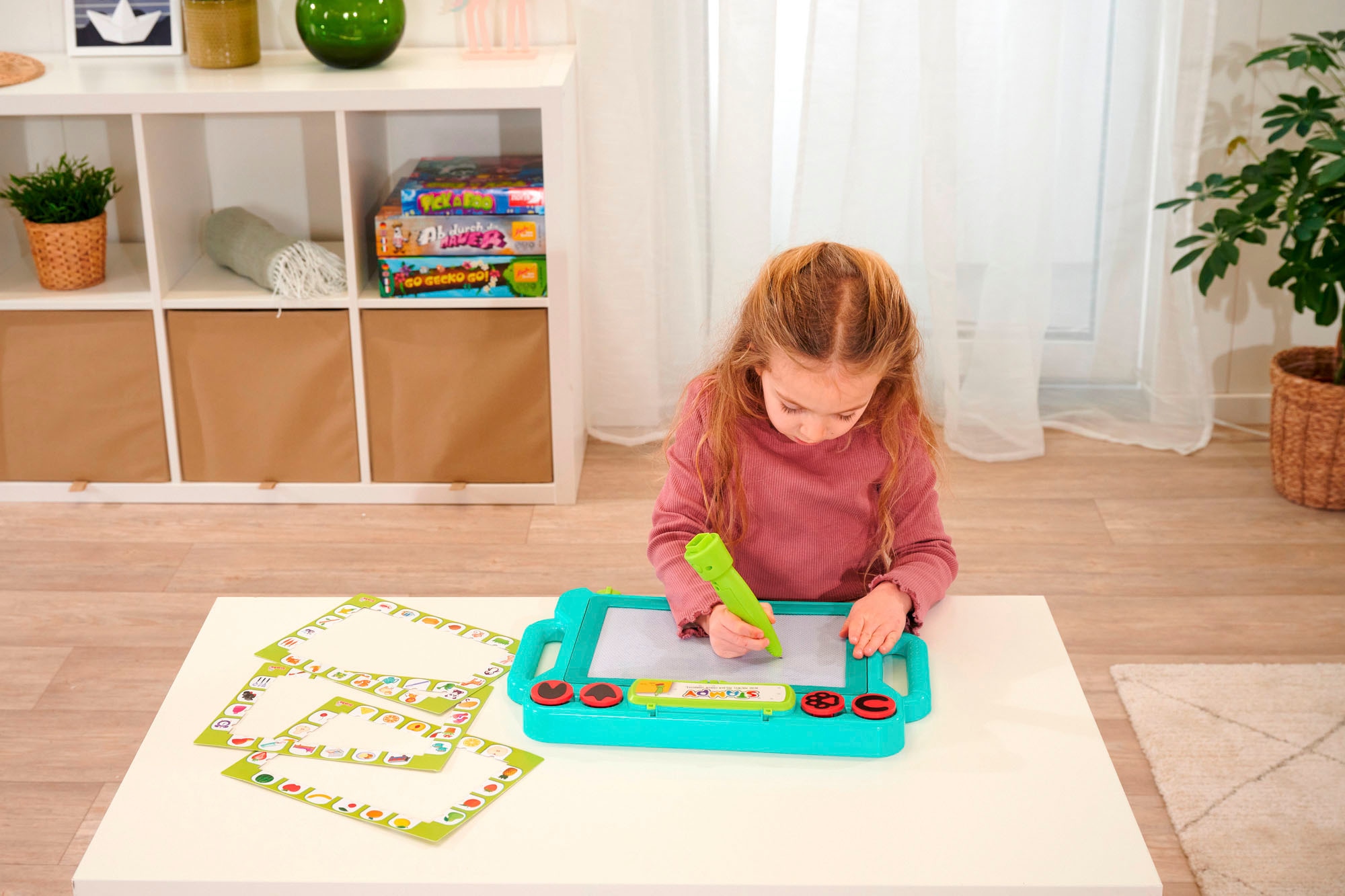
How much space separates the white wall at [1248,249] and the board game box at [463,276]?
57.4 inches

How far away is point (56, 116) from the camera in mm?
2682

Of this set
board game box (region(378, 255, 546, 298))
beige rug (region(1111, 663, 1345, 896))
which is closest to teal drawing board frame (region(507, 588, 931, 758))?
beige rug (region(1111, 663, 1345, 896))

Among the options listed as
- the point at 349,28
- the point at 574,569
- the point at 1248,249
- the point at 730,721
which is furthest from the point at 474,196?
the point at 1248,249

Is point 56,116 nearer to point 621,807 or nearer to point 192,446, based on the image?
point 192,446

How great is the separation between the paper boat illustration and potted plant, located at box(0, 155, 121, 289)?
277mm

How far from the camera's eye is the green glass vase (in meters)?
2.40

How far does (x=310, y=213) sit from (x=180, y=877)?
208 cm

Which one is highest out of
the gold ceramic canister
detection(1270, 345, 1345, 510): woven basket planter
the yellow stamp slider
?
the gold ceramic canister

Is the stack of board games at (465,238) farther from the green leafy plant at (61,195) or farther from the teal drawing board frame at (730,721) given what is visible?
the teal drawing board frame at (730,721)

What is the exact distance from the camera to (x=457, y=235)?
245cm

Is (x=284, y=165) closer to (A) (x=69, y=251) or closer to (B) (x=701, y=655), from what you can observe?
(A) (x=69, y=251)

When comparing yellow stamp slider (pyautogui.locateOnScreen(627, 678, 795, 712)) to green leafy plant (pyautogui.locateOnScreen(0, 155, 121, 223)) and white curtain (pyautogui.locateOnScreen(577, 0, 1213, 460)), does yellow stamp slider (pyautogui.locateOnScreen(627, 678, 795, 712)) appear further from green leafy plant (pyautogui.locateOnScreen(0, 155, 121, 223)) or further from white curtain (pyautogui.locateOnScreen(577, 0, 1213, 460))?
green leafy plant (pyautogui.locateOnScreen(0, 155, 121, 223))

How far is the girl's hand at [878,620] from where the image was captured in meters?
1.17

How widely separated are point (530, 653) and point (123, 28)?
2000 mm
